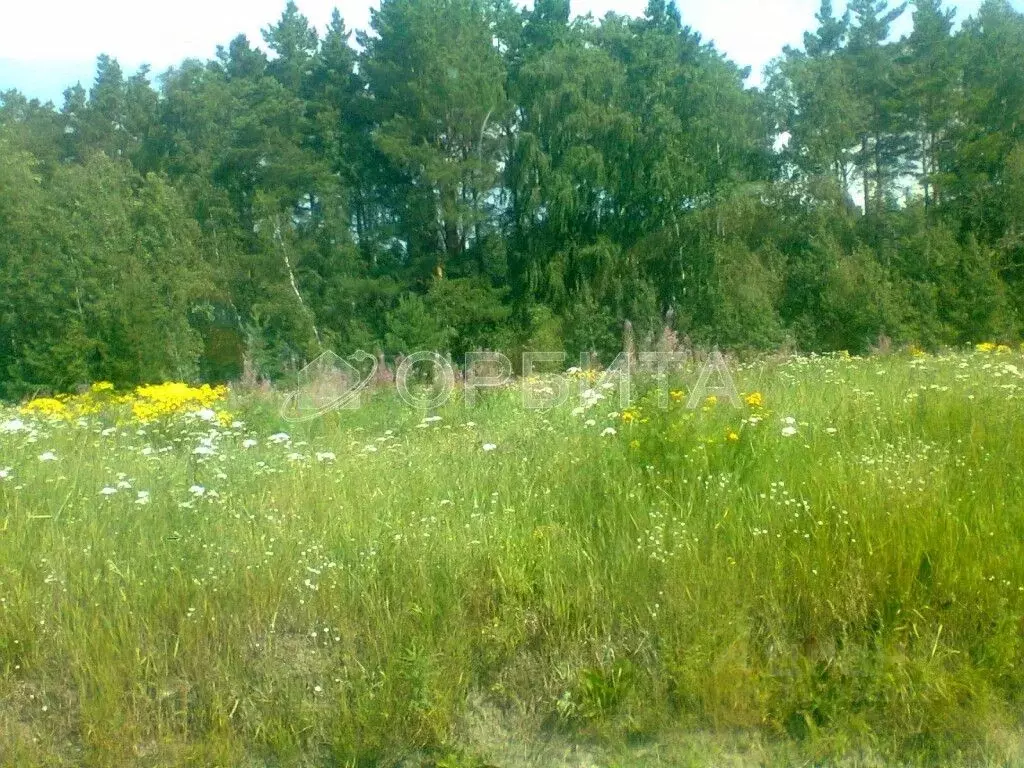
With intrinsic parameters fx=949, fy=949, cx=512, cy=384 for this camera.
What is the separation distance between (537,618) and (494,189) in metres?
35.2

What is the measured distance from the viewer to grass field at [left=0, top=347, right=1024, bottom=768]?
10.5ft

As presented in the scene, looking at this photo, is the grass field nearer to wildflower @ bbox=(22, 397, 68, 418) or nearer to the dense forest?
wildflower @ bbox=(22, 397, 68, 418)

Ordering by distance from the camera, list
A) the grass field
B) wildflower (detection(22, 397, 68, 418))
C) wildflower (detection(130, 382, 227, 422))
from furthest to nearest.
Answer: wildflower (detection(22, 397, 68, 418))
wildflower (detection(130, 382, 227, 422))
the grass field

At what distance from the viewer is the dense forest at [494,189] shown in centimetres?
2905

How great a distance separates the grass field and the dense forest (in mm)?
22837

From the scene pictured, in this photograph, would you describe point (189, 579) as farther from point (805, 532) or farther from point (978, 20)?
point (978, 20)

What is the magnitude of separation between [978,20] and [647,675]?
36.4 meters

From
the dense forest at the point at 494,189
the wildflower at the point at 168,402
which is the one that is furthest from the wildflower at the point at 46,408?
the dense forest at the point at 494,189

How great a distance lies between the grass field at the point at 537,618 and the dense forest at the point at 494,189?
2284 cm

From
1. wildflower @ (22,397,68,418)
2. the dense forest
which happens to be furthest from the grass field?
the dense forest

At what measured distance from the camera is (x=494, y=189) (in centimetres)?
3769

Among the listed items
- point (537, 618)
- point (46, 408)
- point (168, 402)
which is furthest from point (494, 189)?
point (537, 618)

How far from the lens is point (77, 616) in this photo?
347 centimetres

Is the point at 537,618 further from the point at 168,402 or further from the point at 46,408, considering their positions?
the point at 46,408
